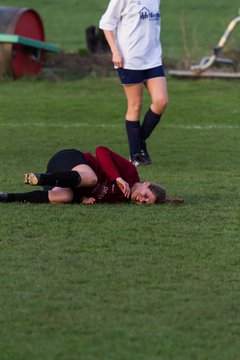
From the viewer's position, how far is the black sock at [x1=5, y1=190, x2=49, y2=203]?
8.79m

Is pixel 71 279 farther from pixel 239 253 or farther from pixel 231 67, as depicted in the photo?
pixel 231 67

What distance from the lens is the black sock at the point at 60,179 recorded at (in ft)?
27.6

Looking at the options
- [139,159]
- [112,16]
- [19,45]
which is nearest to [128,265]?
[139,159]

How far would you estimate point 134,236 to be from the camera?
25.4ft

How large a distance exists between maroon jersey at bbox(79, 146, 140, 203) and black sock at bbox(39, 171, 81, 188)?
259mm

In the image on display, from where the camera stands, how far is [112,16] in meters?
11.4

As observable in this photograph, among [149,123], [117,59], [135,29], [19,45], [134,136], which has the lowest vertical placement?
[19,45]

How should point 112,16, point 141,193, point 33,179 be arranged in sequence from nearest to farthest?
point 33,179
point 141,193
point 112,16

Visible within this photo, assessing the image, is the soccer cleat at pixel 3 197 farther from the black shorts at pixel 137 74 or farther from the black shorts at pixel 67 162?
the black shorts at pixel 137 74

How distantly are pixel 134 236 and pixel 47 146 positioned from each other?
5264 mm

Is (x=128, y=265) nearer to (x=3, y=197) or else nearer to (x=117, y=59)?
(x=3, y=197)

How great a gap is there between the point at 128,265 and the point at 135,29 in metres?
4.97

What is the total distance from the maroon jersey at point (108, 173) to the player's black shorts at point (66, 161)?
7 cm

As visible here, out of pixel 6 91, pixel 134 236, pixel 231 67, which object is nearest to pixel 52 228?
pixel 134 236
